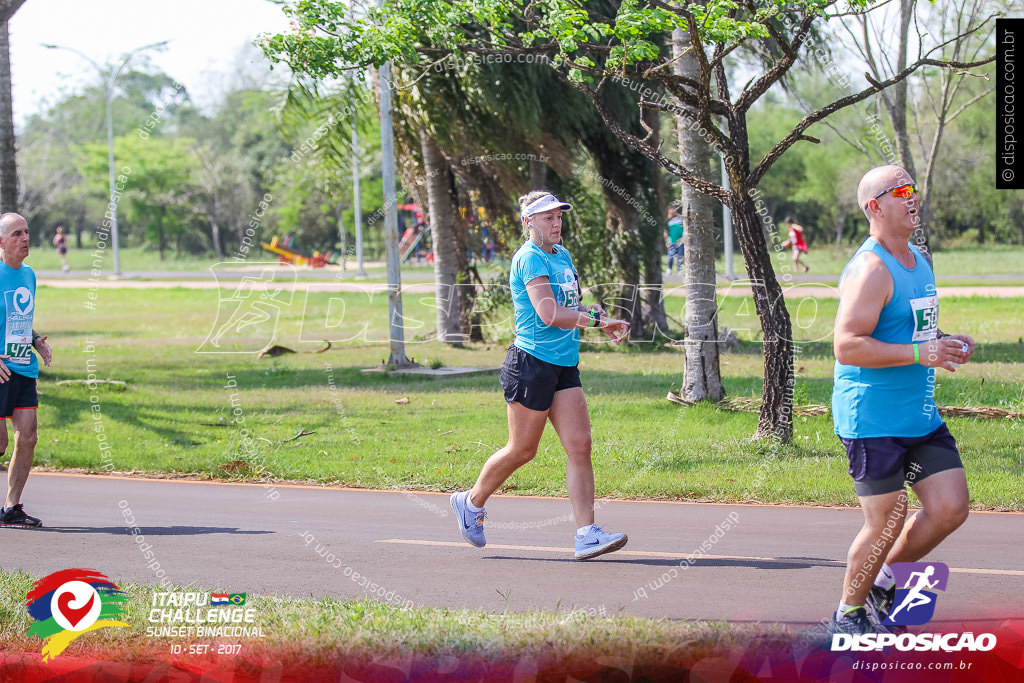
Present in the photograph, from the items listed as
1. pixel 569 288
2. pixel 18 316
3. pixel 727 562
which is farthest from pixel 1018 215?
pixel 18 316

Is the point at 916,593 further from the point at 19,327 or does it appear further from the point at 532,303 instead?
the point at 19,327

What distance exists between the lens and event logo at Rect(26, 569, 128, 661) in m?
5.05

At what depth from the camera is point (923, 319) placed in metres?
4.52

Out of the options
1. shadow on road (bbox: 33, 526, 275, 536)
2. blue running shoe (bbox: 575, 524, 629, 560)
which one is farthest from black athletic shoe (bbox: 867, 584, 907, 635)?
shadow on road (bbox: 33, 526, 275, 536)

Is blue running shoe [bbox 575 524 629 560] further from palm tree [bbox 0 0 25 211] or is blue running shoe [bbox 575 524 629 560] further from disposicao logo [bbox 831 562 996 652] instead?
palm tree [bbox 0 0 25 211]

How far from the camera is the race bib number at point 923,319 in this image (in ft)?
14.8

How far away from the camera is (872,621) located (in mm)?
4672

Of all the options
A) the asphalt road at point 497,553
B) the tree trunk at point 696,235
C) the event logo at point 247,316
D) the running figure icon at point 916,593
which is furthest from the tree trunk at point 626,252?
the running figure icon at point 916,593

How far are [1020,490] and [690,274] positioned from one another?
4187mm

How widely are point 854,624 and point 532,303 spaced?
8.26 ft

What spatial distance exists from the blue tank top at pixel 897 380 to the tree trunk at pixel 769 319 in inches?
192

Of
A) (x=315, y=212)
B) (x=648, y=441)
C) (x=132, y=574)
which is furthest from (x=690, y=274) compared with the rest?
(x=315, y=212)

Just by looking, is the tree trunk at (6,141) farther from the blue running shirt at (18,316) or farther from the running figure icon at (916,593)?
the running figure icon at (916,593)

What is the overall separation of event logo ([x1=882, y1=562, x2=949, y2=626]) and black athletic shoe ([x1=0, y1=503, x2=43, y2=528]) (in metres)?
5.80
